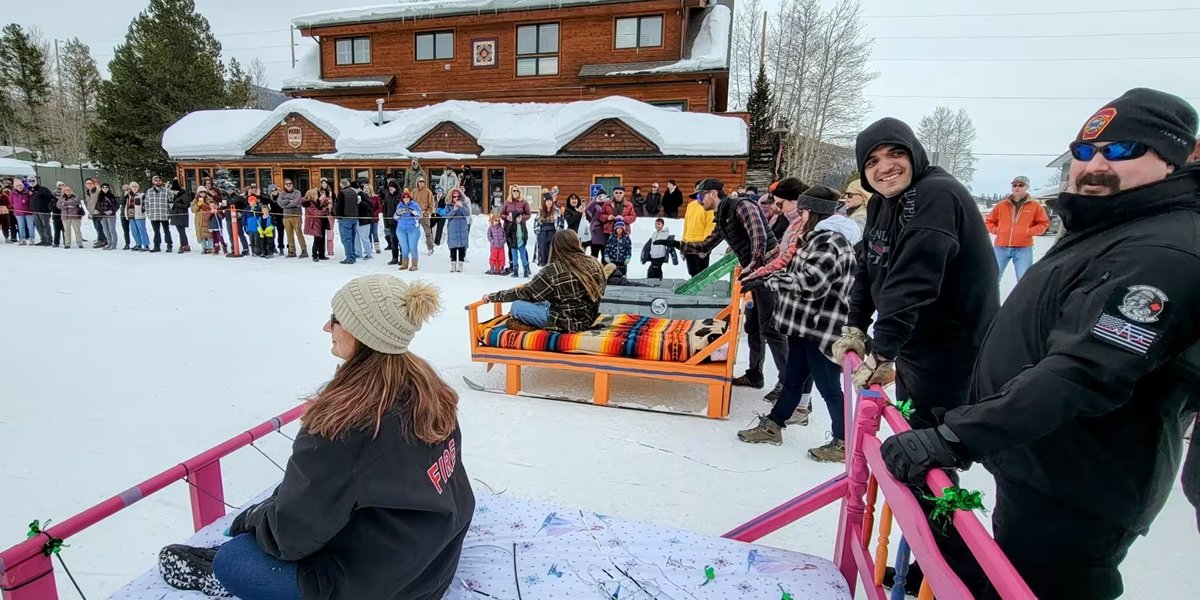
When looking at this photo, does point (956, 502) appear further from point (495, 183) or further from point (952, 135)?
point (952, 135)

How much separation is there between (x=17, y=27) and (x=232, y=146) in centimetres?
3152

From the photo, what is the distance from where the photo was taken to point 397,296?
1830 millimetres

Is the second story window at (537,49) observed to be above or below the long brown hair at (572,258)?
above

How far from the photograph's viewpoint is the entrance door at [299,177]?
2278 cm

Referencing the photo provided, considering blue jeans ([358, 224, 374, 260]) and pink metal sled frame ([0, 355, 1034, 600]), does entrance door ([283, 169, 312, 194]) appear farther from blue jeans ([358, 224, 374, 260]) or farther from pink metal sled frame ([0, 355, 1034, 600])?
pink metal sled frame ([0, 355, 1034, 600])

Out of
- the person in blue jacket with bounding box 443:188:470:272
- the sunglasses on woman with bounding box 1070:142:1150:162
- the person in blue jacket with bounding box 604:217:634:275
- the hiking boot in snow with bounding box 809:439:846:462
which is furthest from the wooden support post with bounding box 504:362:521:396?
the person in blue jacket with bounding box 443:188:470:272

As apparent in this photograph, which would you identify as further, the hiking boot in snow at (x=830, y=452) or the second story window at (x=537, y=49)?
the second story window at (x=537, y=49)

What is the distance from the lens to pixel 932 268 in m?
2.26

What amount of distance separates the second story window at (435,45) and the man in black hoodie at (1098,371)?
25.5 metres

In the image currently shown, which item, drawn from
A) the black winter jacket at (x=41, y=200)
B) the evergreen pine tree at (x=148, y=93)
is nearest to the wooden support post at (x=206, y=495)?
Result: the black winter jacket at (x=41, y=200)

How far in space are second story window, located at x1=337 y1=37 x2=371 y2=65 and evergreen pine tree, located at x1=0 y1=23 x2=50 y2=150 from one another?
3031cm

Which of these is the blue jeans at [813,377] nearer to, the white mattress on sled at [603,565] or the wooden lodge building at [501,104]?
the white mattress on sled at [603,565]

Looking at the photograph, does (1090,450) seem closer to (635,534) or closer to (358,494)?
(635,534)

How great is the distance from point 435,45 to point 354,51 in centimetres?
404
